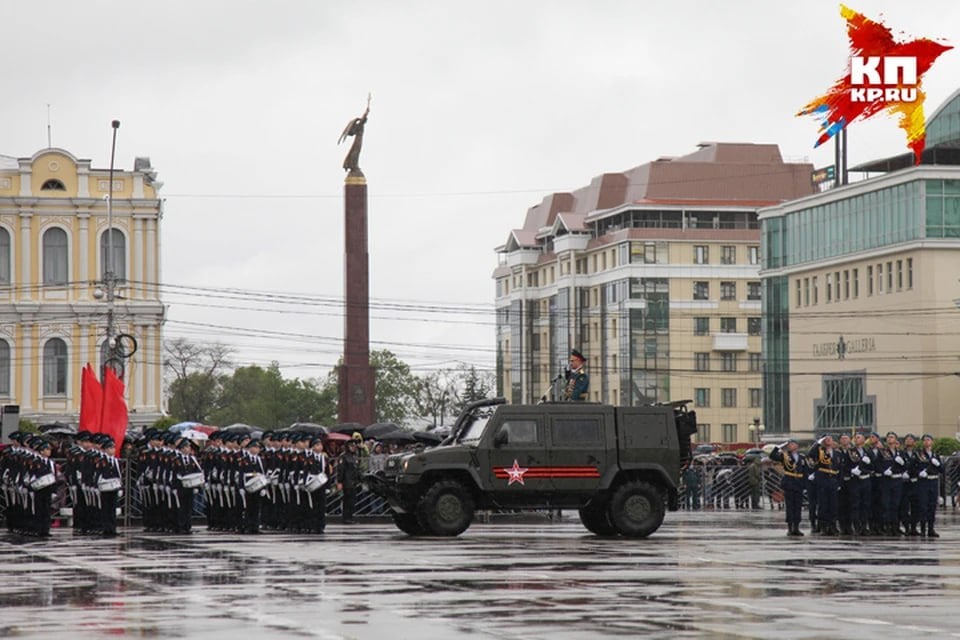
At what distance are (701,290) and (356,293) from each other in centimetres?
5567

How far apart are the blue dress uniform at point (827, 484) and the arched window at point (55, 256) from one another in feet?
191

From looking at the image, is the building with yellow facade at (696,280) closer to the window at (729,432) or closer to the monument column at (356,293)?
the window at (729,432)

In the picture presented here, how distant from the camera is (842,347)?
305ft

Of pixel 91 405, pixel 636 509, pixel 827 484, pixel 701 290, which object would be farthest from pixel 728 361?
pixel 636 509

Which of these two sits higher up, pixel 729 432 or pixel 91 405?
pixel 91 405

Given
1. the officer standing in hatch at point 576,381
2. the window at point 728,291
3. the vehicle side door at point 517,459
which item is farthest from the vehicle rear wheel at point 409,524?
the window at point 728,291

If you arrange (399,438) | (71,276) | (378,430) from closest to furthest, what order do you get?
(399,438) < (378,430) < (71,276)

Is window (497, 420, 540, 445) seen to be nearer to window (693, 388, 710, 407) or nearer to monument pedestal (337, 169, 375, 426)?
monument pedestal (337, 169, 375, 426)

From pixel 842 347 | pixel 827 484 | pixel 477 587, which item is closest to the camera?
pixel 477 587

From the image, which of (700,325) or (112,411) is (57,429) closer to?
(112,411)

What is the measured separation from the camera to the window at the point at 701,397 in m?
126

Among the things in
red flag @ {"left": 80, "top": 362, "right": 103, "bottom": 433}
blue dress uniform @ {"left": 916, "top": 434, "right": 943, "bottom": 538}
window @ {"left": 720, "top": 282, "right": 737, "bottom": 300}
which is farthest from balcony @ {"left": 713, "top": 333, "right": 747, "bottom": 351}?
blue dress uniform @ {"left": 916, "top": 434, "right": 943, "bottom": 538}

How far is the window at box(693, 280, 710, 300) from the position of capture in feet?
415

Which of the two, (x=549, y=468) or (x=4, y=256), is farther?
(x=4, y=256)
